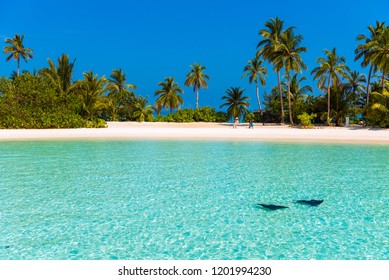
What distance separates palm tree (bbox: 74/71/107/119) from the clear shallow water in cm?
2235

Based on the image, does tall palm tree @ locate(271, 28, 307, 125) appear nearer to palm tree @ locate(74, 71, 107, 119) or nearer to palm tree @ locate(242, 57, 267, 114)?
palm tree @ locate(242, 57, 267, 114)

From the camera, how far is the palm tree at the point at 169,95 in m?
48.2

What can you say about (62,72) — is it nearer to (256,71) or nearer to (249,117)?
(249,117)

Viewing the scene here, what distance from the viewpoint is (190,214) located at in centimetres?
559

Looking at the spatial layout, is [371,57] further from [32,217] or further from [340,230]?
[32,217]

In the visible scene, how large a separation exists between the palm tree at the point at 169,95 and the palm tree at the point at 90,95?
53.3 feet

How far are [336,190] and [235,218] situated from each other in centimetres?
328

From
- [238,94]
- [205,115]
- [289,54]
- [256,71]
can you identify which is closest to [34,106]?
[205,115]

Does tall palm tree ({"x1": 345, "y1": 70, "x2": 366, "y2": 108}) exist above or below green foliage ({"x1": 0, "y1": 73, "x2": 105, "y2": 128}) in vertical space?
above

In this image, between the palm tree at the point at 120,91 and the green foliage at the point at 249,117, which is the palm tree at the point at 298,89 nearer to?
the green foliage at the point at 249,117

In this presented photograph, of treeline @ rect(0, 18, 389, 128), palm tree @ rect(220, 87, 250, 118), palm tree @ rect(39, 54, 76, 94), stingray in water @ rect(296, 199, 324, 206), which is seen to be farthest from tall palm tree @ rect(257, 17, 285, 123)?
stingray in water @ rect(296, 199, 324, 206)

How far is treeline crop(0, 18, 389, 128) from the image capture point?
29.0 m

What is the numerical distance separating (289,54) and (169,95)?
19255 mm

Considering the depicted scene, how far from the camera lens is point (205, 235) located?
15.1 feet
